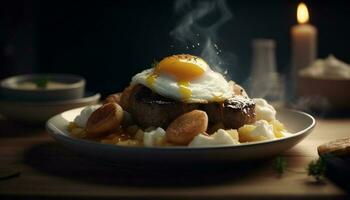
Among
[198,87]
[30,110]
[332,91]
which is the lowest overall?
[332,91]

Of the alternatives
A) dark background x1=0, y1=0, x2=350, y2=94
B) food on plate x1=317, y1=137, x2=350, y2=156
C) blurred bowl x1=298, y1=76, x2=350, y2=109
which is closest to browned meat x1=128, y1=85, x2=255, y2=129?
food on plate x1=317, y1=137, x2=350, y2=156

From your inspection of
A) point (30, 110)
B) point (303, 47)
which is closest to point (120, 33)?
point (303, 47)

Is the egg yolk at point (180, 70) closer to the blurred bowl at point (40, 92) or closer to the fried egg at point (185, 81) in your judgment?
the fried egg at point (185, 81)

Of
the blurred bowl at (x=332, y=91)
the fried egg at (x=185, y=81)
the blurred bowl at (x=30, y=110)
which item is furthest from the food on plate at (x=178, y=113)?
the blurred bowl at (x=332, y=91)

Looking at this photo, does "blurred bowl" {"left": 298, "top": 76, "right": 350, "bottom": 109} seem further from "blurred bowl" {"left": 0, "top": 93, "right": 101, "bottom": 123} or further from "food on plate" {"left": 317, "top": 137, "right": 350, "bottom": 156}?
"blurred bowl" {"left": 0, "top": 93, "right": 101, "bottom": 123}

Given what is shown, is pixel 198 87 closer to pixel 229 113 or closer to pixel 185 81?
pixel 185 81

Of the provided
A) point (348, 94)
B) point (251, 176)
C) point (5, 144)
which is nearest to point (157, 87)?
point (251, 176)
